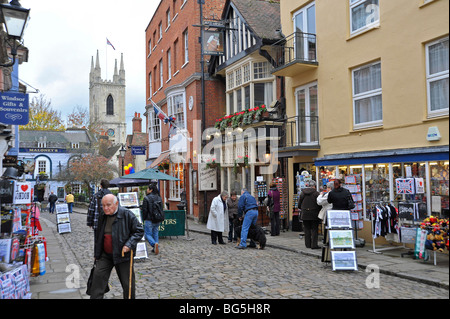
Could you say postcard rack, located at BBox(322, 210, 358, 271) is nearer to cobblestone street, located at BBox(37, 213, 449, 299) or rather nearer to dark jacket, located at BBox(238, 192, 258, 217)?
cobblestone street, located at BBox(37, 213, 449, 299)

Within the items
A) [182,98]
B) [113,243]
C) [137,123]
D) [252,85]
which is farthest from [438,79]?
[137,123]

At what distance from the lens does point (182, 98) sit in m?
24.5

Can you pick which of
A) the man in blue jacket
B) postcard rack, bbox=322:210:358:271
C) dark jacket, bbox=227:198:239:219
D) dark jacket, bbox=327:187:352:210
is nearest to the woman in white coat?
dark jacket, bbox=227:198:239:219

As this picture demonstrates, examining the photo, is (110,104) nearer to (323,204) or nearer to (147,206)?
(147,206)

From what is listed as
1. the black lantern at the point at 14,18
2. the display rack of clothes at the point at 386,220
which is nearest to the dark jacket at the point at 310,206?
the display rack of clothes at the point at 386,220

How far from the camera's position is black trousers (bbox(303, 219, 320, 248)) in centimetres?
1136

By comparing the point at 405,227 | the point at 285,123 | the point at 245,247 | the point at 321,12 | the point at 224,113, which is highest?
the point at 321,12

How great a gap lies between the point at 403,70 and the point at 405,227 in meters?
3.49

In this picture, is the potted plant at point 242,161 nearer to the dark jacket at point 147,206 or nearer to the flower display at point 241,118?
the flower display at point 241,118

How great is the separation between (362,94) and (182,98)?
14.0 meters

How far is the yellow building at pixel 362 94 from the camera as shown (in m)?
8.38

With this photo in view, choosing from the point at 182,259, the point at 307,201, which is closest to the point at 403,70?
the point at 307,201
